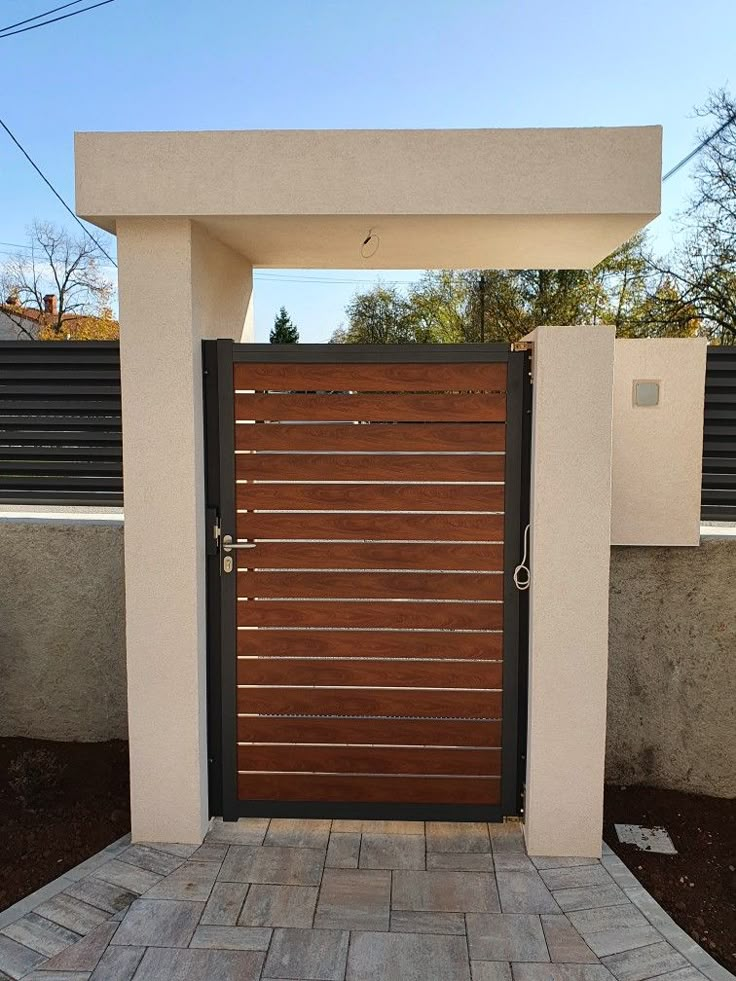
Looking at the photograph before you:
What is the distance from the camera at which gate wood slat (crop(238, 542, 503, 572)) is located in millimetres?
4016

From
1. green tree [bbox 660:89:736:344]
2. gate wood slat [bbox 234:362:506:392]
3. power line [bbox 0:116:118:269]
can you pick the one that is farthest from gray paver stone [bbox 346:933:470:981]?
power line [bbox 0:116:118:269]

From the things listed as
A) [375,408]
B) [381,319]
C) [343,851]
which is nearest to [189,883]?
[343,851]

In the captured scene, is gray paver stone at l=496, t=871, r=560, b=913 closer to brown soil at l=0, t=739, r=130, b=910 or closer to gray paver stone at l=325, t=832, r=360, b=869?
gray paver stone at l=325, t=832, r=360, b=869

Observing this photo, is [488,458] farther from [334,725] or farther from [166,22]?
[166,22]

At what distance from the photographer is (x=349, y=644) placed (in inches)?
161

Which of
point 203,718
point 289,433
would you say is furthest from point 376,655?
point 289,433

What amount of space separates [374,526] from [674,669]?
2247 millimetres

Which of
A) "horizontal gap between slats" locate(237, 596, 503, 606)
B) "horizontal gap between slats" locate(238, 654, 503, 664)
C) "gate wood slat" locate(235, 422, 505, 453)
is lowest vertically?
"horizontal gap between slats" locate(238, 654, 503, 664)

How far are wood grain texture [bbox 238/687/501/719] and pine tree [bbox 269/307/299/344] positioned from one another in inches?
1305

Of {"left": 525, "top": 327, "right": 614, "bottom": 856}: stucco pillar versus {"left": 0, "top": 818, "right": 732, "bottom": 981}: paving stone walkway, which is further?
{"left": 525, "top": 327, "right": 614, "bottom": 856}: stucco pillar

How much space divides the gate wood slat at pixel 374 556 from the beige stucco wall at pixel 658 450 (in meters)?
1.18

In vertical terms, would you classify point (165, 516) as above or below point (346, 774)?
above

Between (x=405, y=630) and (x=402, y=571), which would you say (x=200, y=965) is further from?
(x=402, y=571)

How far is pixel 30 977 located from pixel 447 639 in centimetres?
232
